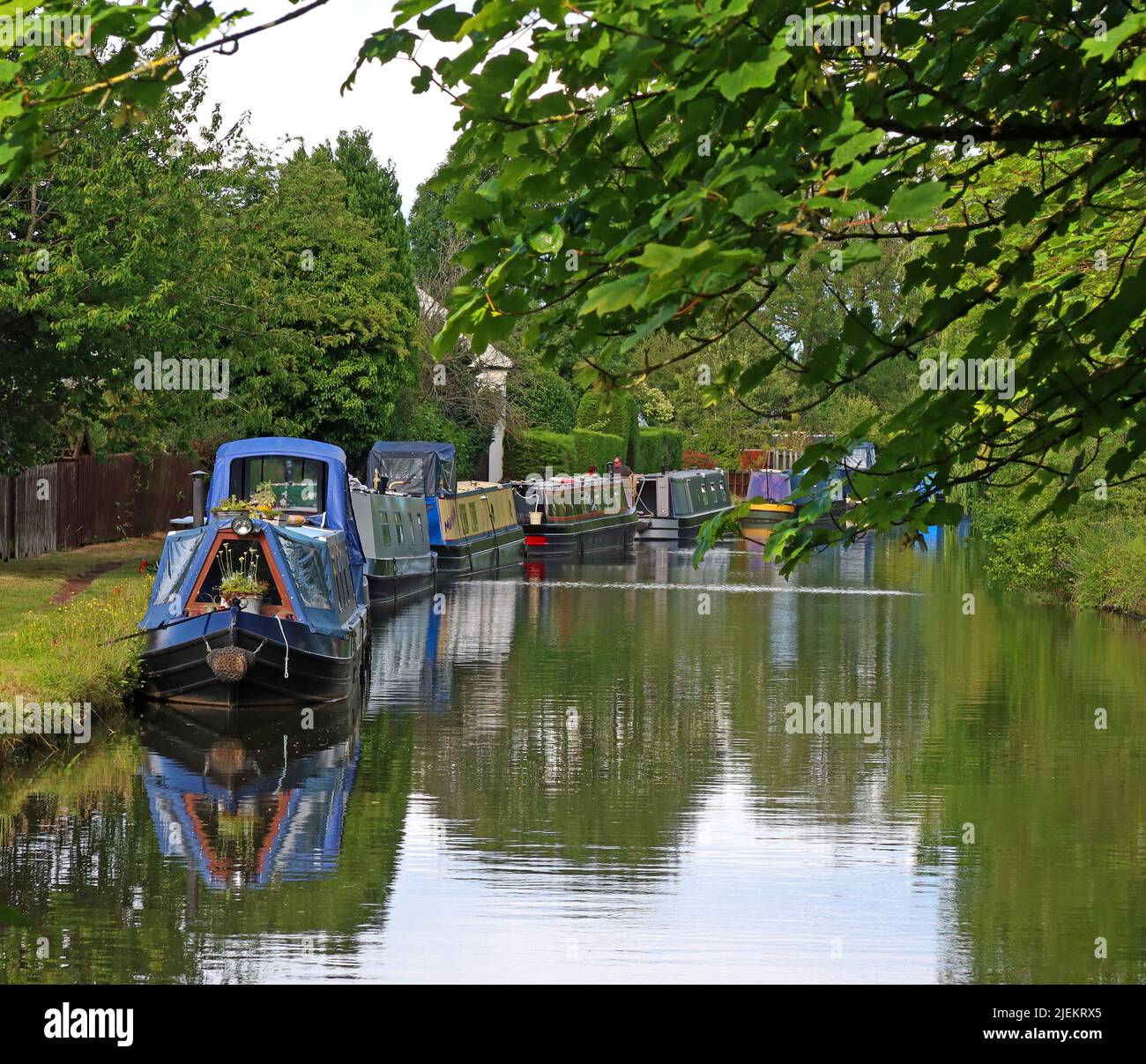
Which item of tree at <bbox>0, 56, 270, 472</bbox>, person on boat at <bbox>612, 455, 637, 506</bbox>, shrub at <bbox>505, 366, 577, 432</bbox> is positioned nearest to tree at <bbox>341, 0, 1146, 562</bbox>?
tree at <bbox>0, 56, 270, 472</bbox>

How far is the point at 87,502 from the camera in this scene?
118 feet

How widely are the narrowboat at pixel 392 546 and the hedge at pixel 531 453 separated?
21991 millimetres

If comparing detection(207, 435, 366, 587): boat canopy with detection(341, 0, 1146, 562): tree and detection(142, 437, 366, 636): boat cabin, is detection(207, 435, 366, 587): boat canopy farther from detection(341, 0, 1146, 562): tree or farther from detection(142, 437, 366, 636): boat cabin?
detection(341, 0, 1146, 562): tree

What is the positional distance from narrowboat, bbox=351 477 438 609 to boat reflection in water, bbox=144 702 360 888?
42.6ft

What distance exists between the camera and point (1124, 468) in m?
7.49

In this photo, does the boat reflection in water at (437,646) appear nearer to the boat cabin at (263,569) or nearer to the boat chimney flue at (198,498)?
the boat cabin at (263,569)

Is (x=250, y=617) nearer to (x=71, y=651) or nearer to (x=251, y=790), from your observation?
(x=71, y=651)

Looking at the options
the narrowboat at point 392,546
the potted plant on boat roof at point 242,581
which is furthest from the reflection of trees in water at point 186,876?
the narrowboat at point 392,546

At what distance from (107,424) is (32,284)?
13.9 ft

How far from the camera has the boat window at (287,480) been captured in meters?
26.6

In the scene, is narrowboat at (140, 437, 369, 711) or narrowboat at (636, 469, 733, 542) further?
narrowboat at (636, 469, 733, 542)

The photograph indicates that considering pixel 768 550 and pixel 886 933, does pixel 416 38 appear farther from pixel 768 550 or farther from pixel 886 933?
pixel 886 933

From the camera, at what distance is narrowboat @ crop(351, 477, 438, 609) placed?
3356 cm
